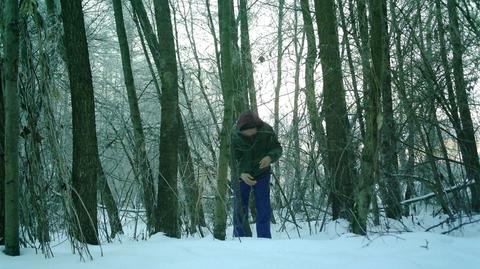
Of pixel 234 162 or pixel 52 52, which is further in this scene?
pixel 234 162

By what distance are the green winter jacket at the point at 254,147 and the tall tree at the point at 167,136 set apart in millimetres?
710

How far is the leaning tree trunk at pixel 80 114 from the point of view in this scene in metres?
3.62

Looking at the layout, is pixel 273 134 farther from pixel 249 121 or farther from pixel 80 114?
pixel 80 114

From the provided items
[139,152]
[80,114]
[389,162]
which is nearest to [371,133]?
[389,162]

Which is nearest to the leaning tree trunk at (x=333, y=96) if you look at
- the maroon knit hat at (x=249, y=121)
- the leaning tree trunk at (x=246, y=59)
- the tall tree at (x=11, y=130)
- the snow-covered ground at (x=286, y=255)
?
the maroon knit hat at (x=249, y=121)

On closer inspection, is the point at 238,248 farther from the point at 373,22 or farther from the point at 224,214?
the point at 373,22

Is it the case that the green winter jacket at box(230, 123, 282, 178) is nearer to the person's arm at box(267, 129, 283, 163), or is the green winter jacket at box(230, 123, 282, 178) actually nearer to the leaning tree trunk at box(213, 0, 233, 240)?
the person's arm at box(267, 129, 283, 163)

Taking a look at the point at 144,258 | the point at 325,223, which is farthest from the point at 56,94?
the point at 325,223

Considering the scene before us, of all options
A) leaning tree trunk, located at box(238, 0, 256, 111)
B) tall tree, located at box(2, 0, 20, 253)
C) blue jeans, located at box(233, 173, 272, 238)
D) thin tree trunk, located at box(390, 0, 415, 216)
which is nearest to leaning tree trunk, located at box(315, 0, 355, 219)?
thin tree trunk, located at box(390, 0, 415, 216)

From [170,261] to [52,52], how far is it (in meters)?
1.78

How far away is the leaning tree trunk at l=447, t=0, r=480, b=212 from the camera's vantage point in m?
5.48

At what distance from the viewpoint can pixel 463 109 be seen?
6.04 meters

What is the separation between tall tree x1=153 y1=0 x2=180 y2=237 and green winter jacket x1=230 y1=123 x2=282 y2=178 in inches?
28.0

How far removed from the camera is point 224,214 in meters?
4.70
